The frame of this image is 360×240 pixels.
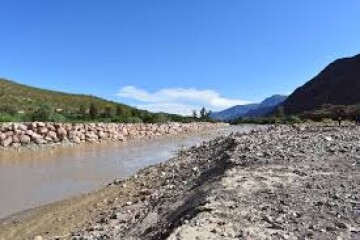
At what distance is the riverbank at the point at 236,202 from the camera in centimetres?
623

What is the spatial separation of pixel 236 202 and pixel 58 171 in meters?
10.7

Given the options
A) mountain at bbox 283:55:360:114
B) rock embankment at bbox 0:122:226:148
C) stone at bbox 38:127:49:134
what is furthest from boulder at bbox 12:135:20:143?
mountain at bbox 283:55:360:114

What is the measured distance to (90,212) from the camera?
33.0ft

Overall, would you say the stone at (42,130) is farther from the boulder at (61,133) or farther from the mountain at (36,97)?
the mountain at (36,97)

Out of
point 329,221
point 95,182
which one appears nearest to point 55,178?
point 95,182

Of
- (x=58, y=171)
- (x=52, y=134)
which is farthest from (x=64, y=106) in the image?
(x=58, y=171)

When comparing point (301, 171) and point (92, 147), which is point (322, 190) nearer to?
point (301, 171)

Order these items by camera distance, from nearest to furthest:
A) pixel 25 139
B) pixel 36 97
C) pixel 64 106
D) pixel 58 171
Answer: pixel 58 171, pixel 25 139, pixel 64 106, pixel 36 97

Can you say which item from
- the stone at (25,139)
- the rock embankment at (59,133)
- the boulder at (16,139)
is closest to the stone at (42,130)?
the rock embankment at (59,133)

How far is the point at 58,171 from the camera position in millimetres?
16984

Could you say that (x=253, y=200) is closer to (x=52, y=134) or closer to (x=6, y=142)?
(x=6, y=142)

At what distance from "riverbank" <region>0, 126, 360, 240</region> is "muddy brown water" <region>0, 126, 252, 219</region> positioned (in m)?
1.26

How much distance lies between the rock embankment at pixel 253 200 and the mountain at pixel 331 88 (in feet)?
263

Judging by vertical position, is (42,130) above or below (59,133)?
above
